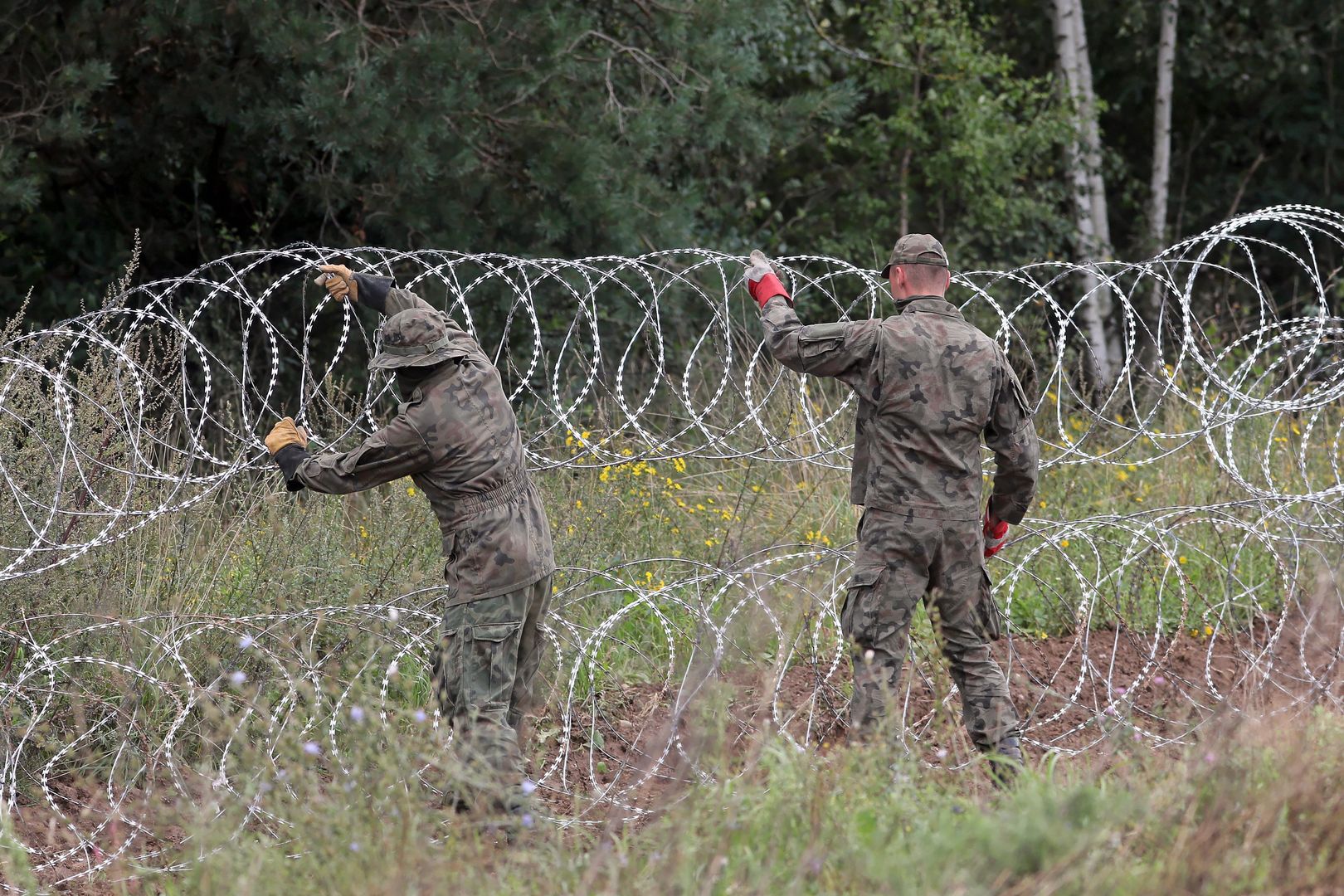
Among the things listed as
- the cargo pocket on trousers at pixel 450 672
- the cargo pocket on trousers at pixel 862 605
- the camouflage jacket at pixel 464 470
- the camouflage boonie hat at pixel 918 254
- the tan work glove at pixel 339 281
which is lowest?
the cargo pocket on trousers at pixel 450 672

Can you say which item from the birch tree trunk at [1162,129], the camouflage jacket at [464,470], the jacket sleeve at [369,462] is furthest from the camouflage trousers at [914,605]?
the birch tree trunk at [1162,129]

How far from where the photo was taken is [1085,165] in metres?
13.9

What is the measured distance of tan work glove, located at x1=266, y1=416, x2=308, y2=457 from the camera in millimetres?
4742

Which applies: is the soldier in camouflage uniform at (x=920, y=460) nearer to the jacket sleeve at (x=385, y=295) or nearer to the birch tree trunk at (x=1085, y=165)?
the jacket sleeve at (x=385, y=295)

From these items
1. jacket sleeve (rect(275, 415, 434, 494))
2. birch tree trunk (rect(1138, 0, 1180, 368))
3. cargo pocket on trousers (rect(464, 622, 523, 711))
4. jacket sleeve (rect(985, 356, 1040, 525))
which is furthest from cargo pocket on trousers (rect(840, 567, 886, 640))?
birch tree trunk (rect(1138, 0, 1180, 368))

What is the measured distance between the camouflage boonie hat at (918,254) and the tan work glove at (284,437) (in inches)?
83.6

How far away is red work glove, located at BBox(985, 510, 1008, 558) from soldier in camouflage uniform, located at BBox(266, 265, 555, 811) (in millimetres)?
1741

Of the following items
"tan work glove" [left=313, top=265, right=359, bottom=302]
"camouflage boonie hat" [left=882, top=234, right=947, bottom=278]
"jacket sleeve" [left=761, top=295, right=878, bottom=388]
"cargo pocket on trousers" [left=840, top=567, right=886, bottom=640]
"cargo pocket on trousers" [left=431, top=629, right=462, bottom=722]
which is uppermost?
"camouflage boonie hat" [left=882, top=234, right=947, bottom=278]

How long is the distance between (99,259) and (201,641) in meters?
5.74

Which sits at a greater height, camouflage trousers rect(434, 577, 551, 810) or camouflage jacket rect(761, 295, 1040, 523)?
camouflage jacket rect(761, 295, 1040, 523)

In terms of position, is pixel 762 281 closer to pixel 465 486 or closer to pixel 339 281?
pixel 465 486

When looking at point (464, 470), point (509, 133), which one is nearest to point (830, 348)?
point (464, 470)

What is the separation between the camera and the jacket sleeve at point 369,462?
4.64m

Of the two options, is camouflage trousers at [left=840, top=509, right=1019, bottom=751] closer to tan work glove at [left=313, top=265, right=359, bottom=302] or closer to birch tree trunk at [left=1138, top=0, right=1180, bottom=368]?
tan work glove at [left=313, top=265, right=359, bottom=302]
